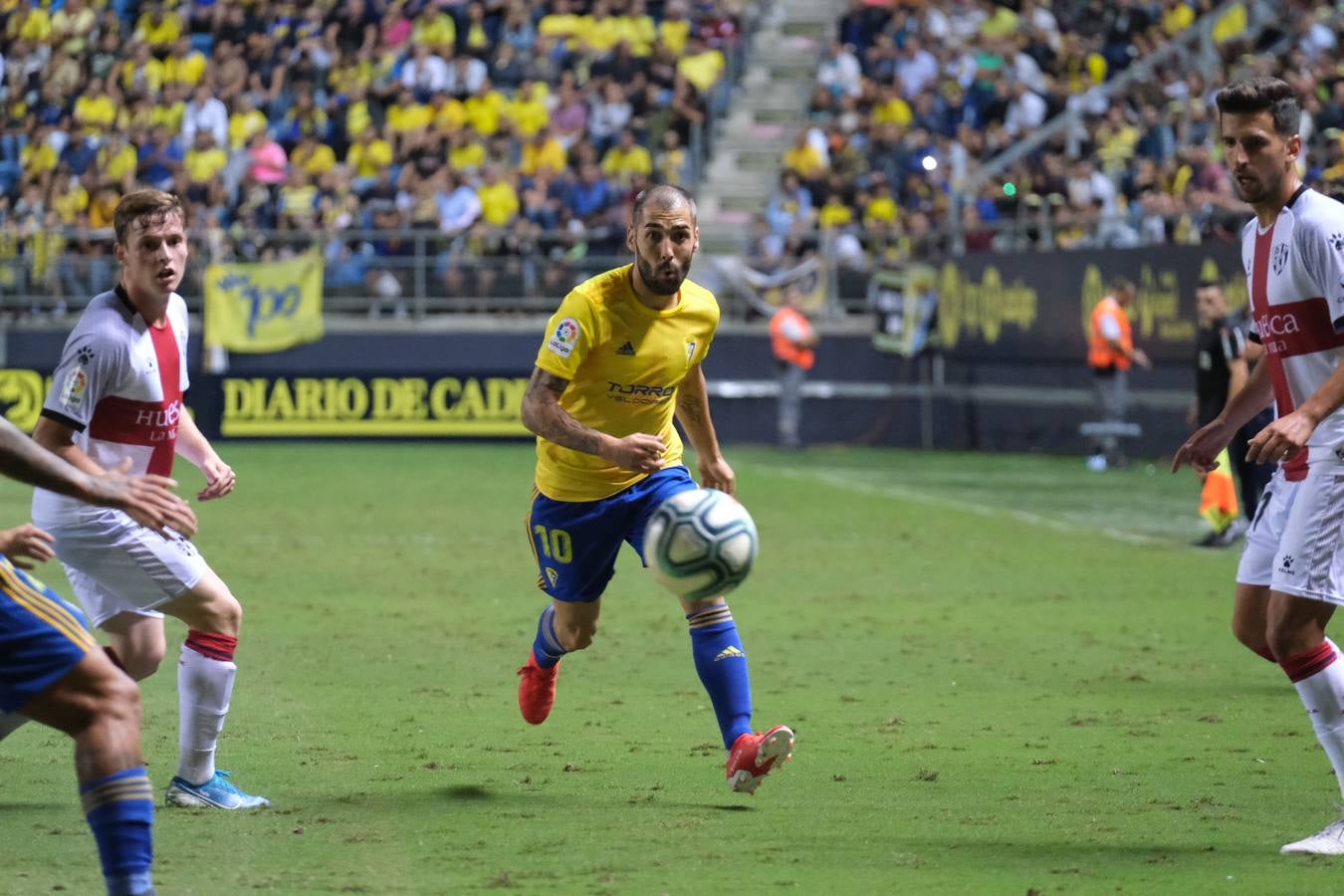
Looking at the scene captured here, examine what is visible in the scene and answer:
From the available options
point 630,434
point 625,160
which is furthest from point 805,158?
point 630,434

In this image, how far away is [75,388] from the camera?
6.53m

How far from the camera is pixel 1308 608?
6.29 m

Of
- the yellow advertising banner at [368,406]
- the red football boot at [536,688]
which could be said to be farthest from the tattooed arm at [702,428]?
the yellow advertising banner at [368,406]

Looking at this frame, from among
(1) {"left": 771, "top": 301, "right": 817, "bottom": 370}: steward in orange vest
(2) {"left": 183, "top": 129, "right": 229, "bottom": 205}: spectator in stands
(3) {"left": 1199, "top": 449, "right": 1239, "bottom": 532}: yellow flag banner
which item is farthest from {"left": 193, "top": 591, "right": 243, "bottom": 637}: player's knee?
(2) {"left": 183, "top": 129, "right": 229, "bottom": 205}: spectator in stands

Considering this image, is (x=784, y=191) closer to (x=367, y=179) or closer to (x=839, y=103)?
(x=839, y=103)

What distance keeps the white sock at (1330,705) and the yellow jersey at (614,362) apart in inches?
94.0

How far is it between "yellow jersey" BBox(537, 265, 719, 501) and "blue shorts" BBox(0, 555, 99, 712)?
8.51ft

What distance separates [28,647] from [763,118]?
2984cm

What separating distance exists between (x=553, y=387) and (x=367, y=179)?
77.1 feet

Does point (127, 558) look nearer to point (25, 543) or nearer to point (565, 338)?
point (25, 543)

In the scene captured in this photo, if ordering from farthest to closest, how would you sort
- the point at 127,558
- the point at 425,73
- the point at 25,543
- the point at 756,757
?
1. the point at 425,73
2. the point at 756,757
3. the point at 127,558
4. the point at 25,543

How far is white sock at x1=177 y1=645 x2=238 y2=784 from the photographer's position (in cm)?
683

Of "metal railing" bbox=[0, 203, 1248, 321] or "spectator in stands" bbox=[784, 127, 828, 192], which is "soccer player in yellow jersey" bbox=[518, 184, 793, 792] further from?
"spectator in stands" bbox=[784, 127, 828, 192]

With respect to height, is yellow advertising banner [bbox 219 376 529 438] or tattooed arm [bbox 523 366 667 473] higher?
tattooed arm [bbox 523 366 667 473]
